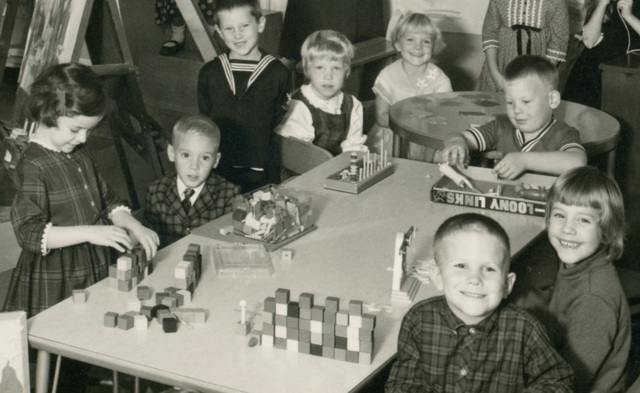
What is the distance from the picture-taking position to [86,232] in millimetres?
2812

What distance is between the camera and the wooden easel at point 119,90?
14.7 ft

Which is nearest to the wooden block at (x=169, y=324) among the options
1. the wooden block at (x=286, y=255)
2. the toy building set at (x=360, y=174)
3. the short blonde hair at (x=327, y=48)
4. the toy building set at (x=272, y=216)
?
the wooden block at (x=286, y=255)

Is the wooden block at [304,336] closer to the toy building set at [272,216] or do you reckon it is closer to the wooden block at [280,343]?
A: the wooden block at [280,343]

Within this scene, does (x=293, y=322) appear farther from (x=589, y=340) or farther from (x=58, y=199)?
(x=58, y=199)

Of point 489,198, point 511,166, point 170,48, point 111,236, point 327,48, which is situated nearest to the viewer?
point 111,236

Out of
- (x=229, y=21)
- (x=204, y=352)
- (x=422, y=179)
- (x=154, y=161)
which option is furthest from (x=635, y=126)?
(x=204, y=352)

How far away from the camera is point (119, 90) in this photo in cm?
489

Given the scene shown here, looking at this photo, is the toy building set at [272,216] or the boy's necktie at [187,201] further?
the boy's necktie at [187,201]

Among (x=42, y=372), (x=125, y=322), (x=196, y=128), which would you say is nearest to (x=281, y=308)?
(x=125, y=322)

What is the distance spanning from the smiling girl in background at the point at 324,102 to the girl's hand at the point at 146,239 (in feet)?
5.20

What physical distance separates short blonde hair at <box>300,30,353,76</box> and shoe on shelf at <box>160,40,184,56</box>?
310 cm

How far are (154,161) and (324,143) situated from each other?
3.72 ft

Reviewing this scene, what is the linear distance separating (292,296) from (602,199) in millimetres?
891

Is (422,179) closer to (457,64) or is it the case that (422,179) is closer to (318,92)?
(318,92)
